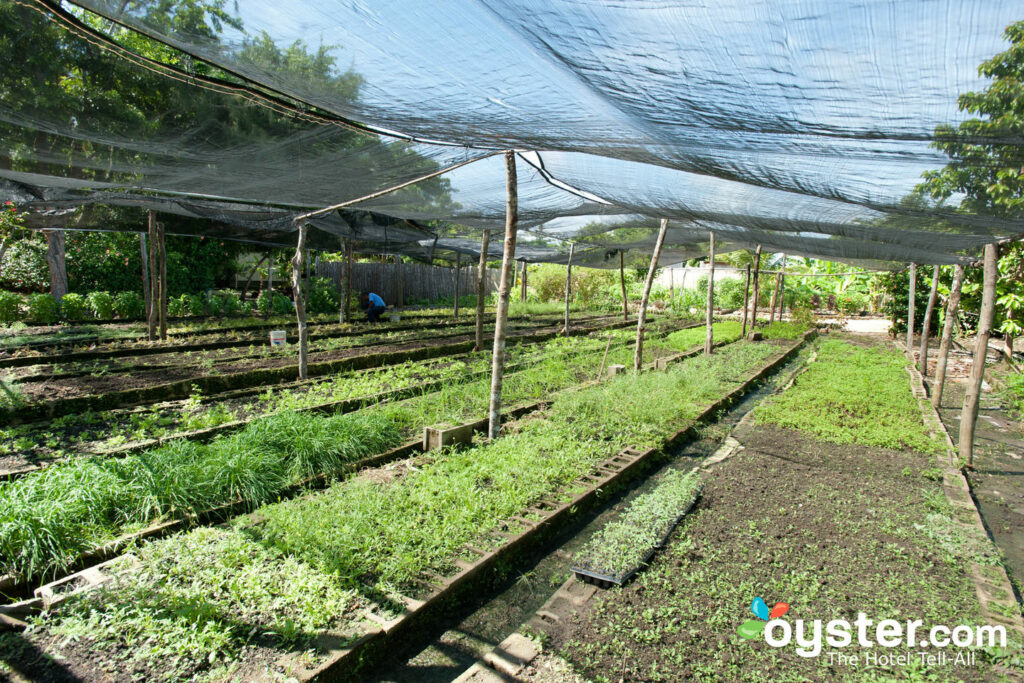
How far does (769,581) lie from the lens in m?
2.98

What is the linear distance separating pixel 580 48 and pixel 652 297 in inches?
988

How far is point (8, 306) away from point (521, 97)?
13675mm

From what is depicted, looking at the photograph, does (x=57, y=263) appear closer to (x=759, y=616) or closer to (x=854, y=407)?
(x=759, y=616)

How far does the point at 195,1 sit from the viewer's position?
235cm

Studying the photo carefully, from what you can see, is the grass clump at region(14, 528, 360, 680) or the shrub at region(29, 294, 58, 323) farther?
the shrub at region(29, 294, 58, 323)

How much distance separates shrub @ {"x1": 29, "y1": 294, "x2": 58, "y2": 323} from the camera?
11797 mm

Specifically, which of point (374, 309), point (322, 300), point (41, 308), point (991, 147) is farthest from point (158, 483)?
point (322, 300)

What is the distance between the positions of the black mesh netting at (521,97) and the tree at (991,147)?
0.06 m

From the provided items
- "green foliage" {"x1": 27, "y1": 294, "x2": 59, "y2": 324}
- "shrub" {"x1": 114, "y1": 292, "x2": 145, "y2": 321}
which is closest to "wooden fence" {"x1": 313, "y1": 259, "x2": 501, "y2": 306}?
"shrub" {"x1": 114, "y1": 292, "x2": 145, "y2": 321}

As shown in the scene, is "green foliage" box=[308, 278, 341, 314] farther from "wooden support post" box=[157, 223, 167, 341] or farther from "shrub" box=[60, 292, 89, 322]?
"wooden support post" box=[157, 223, 167, 341]

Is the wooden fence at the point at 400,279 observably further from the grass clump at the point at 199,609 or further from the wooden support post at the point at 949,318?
the grass clump at the point at 199,609

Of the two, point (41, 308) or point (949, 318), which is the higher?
point (949, 318)

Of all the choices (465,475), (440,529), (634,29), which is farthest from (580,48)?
(465,475)

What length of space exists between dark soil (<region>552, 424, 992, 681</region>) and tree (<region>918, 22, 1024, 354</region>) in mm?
2155
